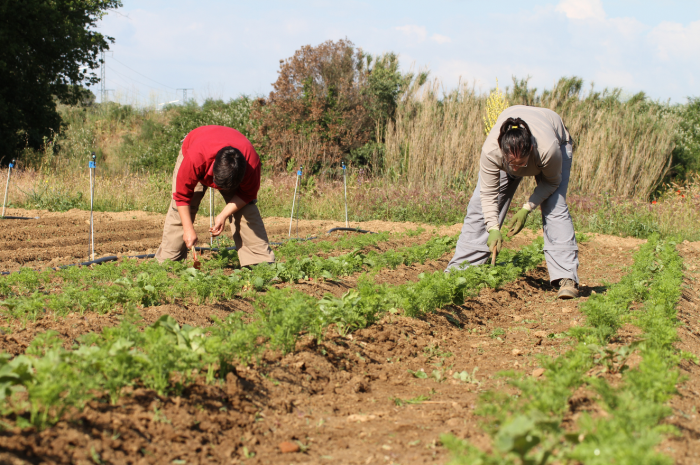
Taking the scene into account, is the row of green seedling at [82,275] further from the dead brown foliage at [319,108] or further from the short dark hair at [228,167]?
the dead brown foliage at [319,108]

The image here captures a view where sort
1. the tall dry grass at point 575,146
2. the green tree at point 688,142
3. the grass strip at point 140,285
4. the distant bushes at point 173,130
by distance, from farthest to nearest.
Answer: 1. the distant bushes at point 173,130
2. the green tree at point 688,142
3. the tall dry grass at point 575,146
4. the grass strip at point 140,285

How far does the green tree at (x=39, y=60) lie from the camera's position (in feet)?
55.9

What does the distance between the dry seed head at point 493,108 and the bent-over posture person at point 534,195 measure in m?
8.47

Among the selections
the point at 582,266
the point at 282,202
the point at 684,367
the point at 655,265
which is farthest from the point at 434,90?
the point at 684,367

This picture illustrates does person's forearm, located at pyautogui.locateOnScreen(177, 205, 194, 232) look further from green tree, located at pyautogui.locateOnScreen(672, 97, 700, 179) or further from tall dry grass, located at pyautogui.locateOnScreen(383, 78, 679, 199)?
green tree, located at pyautogui.locateOnScreen(672, 97, 700, 179)

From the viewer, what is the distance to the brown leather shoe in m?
4.95

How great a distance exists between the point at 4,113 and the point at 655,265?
1844 cm

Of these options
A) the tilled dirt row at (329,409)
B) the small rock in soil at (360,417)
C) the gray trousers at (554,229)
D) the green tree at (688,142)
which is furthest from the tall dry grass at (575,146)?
the small rock in soil at (360,417)

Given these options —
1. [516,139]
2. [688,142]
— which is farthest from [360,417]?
[688,142]

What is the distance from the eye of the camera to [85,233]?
9.86 metres

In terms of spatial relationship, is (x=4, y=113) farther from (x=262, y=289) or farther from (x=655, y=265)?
(x=655, y=265)

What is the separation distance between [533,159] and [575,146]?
992cm

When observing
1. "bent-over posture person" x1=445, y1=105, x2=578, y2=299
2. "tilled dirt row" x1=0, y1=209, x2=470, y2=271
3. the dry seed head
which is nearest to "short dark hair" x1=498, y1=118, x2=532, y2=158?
"bent-over posture person" x1=445, y1=105, x2=578, y2=299

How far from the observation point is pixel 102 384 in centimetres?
228
